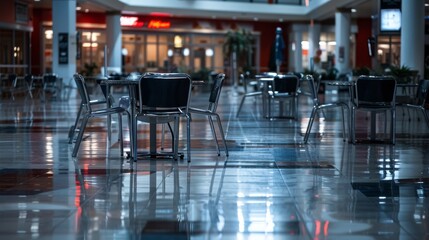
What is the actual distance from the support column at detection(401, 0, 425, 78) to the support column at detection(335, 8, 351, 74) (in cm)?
1326

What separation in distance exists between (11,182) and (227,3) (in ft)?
115

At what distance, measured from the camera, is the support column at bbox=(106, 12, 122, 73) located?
40.3 m

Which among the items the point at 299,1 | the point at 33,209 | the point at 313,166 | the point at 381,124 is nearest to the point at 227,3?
the point at 299,1

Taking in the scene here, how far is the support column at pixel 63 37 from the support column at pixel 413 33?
12962mm

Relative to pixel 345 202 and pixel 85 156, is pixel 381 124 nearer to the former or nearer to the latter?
pixel 85 156

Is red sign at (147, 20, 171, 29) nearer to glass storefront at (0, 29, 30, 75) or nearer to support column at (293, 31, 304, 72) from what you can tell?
support column at (293, 31, 304, 72)

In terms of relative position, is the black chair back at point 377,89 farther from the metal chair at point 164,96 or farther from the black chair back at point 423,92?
the metal chair at point 164,96

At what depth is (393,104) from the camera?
11453 mm

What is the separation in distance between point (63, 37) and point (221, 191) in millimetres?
24237

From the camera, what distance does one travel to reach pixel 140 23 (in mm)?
45781

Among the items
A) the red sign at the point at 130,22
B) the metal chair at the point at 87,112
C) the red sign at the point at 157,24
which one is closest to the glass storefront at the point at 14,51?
the red sign at the point at 130,22

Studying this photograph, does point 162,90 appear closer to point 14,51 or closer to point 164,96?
point 164,96

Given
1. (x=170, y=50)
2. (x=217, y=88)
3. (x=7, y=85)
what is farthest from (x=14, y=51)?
(x=217, y=88)

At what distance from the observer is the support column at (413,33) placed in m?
22.9
